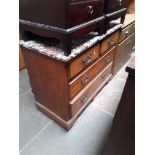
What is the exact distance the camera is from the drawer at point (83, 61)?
1.07 m

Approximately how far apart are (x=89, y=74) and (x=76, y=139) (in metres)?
0.54

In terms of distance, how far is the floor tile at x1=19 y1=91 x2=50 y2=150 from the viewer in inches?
52.3

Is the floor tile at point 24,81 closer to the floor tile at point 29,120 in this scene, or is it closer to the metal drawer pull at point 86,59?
the floor tile at point 29,120

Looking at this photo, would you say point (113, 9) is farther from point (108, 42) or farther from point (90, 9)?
point (90, 9)

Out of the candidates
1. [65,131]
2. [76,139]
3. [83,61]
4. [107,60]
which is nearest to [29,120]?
[65,131]

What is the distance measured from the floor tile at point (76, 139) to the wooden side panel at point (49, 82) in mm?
156

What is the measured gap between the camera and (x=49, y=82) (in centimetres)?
121

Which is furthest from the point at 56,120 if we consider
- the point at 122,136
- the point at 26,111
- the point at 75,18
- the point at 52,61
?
the point at 75,18

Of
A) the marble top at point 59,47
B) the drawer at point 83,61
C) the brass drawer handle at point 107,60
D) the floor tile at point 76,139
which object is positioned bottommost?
the floor tile at point 76,139

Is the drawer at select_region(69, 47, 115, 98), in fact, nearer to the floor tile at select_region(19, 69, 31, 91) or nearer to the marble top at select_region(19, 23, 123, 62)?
the marble top at select_region(19, 23, 123, 62)

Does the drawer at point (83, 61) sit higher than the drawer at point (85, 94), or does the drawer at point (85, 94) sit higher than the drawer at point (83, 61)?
the drawer at point (83, 61)

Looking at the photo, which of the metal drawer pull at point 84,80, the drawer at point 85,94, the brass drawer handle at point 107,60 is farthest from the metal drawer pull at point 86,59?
the brass drawer handle at point 107,60

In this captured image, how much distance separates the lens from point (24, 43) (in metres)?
1.15
